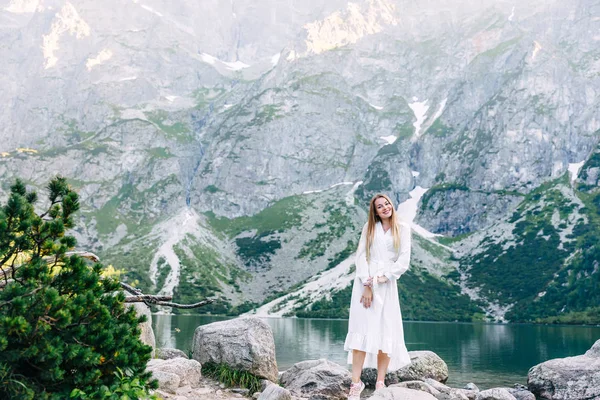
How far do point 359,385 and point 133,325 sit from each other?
5.64m

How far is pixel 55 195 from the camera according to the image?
9.56m

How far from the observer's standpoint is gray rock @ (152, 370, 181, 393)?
580 inches

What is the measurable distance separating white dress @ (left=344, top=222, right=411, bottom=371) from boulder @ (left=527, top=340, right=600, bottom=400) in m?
18.9

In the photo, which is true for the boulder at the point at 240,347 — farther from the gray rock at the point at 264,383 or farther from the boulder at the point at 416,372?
the boulder at the point at 416,372

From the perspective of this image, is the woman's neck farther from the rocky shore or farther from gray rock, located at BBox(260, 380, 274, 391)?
gray rock, located at BBox(260, 380, 274, 391)

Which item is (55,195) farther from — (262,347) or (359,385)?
(262,347)

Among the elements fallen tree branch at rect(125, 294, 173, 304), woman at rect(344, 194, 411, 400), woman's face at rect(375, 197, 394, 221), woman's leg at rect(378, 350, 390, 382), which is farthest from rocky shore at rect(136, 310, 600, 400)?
woman's face at rect(375, 197, 394, 221)

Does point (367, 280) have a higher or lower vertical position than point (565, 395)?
higher

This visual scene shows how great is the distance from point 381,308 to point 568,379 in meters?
20.6

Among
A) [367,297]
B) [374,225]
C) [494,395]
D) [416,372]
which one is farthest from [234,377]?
[416,372]

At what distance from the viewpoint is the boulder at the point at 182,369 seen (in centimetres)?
1598

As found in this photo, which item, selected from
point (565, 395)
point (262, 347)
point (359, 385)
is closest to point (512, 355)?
point (565, 395)

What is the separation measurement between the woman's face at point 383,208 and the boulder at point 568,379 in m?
19.9

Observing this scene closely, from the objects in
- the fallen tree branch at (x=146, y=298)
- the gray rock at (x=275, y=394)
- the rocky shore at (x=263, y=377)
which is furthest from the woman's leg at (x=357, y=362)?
the fallen tree branch at (x=146, y=298)
